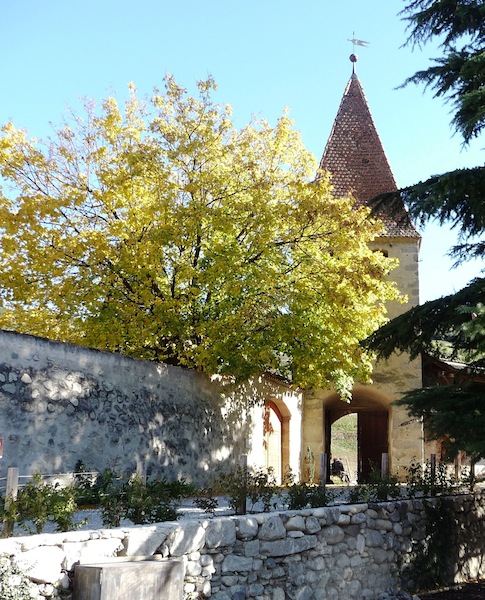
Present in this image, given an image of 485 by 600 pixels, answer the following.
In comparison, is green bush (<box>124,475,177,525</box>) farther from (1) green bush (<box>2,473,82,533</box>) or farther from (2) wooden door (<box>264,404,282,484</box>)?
(2) wooden door (<box>264,404,282,484</box>)

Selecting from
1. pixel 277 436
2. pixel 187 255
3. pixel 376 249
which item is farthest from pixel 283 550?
pixel 376 249

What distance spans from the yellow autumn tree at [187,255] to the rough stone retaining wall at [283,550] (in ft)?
15.7

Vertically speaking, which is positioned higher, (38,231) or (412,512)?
(38,231)

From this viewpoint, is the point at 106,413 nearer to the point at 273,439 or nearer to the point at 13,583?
the point at 13,583

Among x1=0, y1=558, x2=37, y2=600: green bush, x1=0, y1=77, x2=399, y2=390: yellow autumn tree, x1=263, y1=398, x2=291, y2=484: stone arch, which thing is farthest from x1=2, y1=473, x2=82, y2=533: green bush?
x1=263, y1=398, x2=291, y2=484: stone arch

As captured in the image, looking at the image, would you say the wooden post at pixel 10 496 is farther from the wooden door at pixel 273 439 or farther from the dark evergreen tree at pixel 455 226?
the wooden door at pixel 273 439

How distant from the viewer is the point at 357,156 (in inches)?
900

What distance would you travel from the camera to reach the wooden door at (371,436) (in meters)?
26.7

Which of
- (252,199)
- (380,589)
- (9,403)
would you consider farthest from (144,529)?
(252,199)

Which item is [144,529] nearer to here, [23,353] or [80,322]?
[23,353]

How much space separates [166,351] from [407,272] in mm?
8279

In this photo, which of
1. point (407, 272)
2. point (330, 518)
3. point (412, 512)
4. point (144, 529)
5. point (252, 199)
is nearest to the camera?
point (144, 529)

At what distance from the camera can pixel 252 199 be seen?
1500 cm

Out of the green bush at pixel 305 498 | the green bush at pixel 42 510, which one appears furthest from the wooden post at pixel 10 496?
the green bush at pixel 305 498
